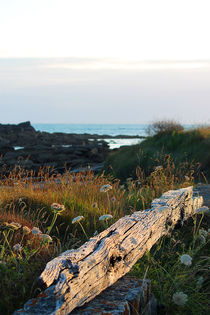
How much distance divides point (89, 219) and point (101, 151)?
18302 millimetres

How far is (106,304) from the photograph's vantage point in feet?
7.85

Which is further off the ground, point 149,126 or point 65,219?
point 149,126

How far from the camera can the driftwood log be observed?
2178mm

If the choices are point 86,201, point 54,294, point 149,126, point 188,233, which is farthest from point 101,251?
point 149,126

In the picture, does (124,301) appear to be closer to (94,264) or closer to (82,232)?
(94,264)

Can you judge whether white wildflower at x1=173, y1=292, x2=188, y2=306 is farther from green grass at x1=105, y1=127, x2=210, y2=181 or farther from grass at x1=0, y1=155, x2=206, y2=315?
green grass at x1=105, y1=127, x2=210, y2=181

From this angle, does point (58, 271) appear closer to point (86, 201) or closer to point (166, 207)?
point (166, 207)

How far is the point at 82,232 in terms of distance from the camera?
510 cm

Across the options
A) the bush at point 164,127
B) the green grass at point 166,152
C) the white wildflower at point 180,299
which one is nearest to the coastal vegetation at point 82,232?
the white wildflower at point 180,299

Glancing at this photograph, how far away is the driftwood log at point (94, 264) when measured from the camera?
85.7 inches

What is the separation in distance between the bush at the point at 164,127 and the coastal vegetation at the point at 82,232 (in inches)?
123

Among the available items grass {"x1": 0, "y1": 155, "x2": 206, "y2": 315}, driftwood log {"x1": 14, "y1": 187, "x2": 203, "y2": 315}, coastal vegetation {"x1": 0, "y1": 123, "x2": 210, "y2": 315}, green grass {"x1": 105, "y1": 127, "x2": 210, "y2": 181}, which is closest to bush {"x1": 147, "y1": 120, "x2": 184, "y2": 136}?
green grass {"x1": 105, "y1": 127, "x2": 210, "y2": 181}

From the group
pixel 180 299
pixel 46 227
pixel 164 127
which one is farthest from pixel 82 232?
pixel 164 127

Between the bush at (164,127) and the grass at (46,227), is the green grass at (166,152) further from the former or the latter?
the grass at (46,227)
